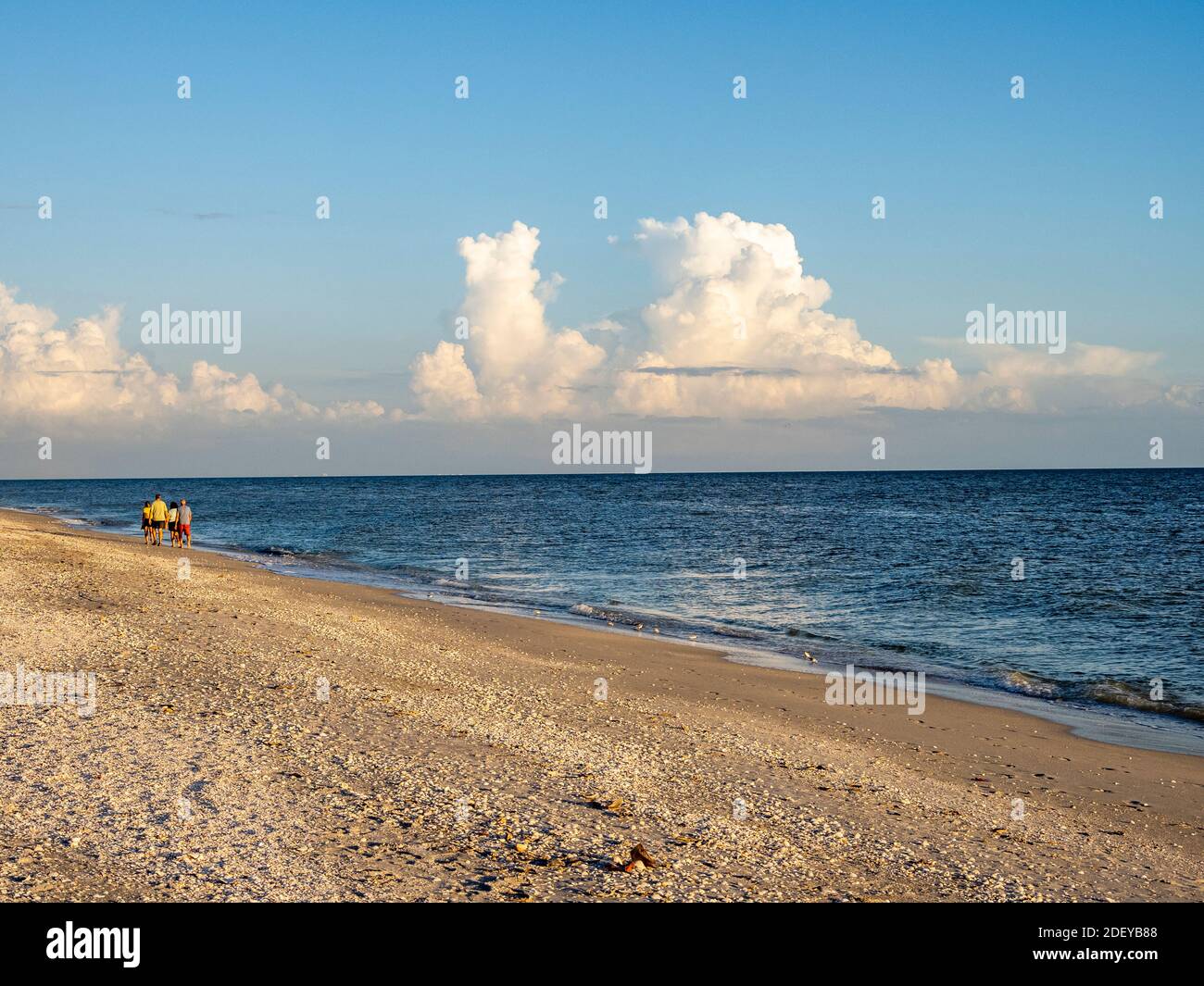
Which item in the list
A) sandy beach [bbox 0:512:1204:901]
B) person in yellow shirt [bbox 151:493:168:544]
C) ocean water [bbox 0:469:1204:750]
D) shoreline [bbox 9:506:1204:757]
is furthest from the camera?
person in yellow shirt [bbox 151:493:168:544]

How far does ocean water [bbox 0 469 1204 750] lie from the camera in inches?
818

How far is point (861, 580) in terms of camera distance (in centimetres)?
3566

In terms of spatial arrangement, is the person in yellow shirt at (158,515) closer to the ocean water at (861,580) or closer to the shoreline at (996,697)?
the ocean water at (861,580)

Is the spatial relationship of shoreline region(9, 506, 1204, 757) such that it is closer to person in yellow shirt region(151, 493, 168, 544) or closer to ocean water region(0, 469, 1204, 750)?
ocean water region(0, 469, 1204, 750)

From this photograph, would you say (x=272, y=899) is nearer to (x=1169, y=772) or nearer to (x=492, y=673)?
(x=492, y=673)

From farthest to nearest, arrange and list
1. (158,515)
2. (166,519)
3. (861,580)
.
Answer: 1. (166,519)
2. (158,515)
3. (861,580)

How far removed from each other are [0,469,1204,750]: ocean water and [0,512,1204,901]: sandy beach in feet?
16.1

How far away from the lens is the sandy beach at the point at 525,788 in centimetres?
740

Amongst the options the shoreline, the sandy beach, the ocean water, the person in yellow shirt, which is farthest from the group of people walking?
the sandy beach

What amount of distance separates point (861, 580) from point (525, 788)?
2820 centimetres

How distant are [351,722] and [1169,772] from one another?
1041 centimetres

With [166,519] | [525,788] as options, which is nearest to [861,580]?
[525,788]

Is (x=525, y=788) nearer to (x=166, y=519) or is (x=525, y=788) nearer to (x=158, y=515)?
(x=158, y=515)
